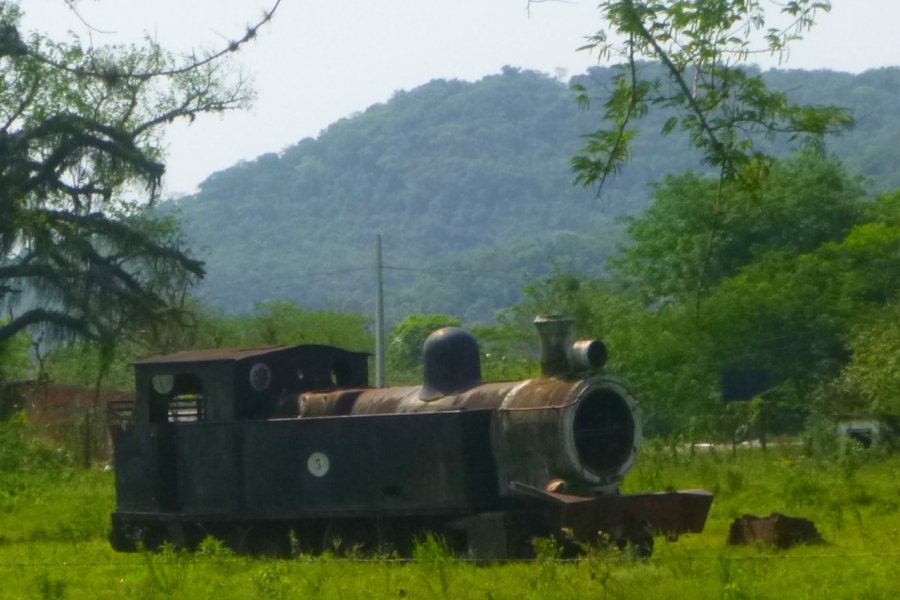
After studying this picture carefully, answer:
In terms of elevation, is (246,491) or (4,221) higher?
(4,221)

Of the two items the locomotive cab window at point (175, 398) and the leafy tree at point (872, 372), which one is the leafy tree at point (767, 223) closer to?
the leafy tree at point (872, 372)

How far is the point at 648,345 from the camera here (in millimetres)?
40250

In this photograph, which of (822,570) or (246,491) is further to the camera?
(246,491)

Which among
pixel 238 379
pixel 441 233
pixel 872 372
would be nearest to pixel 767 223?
pixel 872 372

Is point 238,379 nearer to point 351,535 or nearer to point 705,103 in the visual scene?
point 351,535

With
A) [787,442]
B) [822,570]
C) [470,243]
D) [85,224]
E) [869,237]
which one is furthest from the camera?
[470,243]

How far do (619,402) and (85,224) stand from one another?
632 inches

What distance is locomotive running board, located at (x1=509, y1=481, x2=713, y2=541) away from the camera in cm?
1212

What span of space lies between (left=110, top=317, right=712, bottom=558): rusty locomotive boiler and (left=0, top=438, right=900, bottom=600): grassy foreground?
2.10ft

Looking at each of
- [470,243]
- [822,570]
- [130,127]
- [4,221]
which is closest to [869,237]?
[130,127]

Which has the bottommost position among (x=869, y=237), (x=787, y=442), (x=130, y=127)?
(x=787, y=442)

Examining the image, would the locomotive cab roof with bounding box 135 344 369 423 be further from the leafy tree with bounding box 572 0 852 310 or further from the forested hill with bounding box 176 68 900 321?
the forested hill with bounding box 176 68 900 321

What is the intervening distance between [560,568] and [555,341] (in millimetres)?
2657

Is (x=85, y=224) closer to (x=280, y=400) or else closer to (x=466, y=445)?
(x=280, y=400)
